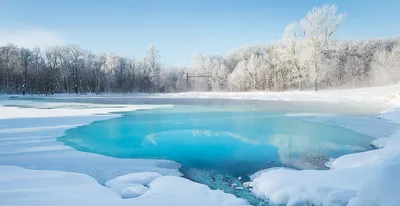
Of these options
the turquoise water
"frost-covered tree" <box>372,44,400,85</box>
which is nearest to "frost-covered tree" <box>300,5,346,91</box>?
"frost-covered tree" <box>372,44,400,85</box>

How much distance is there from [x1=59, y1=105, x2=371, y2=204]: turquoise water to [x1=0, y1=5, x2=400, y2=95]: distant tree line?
30.8 m

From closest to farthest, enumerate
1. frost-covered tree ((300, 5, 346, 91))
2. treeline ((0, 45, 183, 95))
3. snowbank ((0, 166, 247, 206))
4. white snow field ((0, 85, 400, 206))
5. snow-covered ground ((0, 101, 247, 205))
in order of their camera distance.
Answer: white snow field ((0, 85, 400, 206))
snowbank ((0, 166, 247, 206))
snow-covered ground ((0, 101, 247, 205))
frost-covered tree ((300, 5, 346, 91))
treeline ((0, 45, 183, 95))

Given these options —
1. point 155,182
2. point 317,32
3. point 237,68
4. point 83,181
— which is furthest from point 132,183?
point 237,68

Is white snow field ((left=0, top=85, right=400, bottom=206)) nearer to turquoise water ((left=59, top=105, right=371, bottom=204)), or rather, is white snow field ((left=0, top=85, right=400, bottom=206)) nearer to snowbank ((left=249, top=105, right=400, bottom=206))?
snowbank ((left=249, top=105, right=400, bottom=206))

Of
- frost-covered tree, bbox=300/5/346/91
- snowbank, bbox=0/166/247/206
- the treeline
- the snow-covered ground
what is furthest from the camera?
the treeline

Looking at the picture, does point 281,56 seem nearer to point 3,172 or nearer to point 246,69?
point 246,69

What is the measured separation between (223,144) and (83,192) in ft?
19.5

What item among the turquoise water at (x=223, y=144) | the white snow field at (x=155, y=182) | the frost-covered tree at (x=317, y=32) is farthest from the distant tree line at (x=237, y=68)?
the white snow field at (x=155, y=182)

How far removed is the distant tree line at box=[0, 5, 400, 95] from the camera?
42594 millimetres

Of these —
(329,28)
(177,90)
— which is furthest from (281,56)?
(177,90)

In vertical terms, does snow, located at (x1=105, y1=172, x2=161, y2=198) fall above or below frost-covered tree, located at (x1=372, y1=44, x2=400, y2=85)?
below

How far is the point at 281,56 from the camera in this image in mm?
46000

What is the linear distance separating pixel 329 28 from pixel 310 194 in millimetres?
40274

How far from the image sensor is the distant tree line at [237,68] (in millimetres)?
42594
